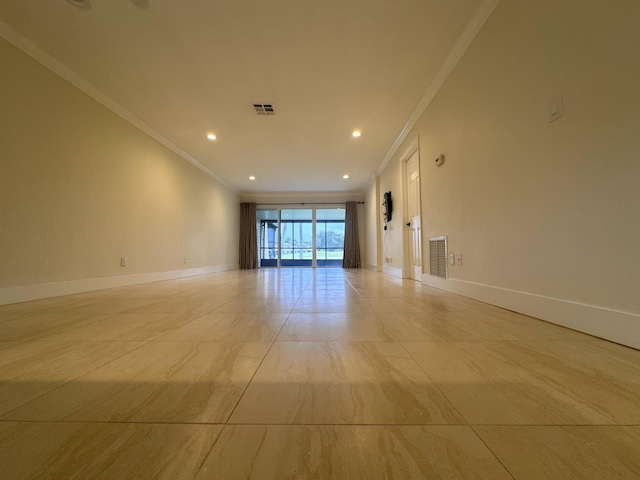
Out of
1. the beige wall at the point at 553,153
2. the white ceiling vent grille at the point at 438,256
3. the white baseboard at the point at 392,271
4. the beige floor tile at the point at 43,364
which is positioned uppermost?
the beige wall at the point at 553,153

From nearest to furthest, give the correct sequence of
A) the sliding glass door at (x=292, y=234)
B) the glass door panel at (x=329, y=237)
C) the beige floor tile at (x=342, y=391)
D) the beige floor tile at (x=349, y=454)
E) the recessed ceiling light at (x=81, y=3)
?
the beige floor tile at (x=349, y=454) → the beige floor tile at (x=342, y=391) → the recessed ceiling light at (x=81, y=3) → the sliding glass door at (x=292, y=234) → the glass door panel at (x=329, y=237)

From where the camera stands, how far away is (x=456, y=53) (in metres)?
2.57

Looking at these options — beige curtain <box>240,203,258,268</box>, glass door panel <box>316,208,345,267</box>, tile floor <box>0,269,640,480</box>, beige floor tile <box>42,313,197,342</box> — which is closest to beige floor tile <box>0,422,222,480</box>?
tile floor <box>0,269,640,480</box>

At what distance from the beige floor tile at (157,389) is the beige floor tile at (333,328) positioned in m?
0.26

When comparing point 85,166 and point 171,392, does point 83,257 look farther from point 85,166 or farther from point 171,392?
point 171,392

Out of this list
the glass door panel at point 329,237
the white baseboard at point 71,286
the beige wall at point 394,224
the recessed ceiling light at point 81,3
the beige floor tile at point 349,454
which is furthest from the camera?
the glass door panel at point 329,237

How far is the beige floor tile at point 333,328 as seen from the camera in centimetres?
124

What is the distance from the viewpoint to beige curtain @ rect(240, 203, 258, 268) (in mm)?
8523

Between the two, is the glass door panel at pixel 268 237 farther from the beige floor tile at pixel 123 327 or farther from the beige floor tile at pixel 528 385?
the beige floor tile at pixel 528 385

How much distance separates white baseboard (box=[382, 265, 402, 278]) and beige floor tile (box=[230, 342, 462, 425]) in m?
3.90

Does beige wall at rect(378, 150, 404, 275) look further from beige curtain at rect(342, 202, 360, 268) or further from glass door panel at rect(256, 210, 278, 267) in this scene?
glass door panel at rect(256, 210, 278, 267)

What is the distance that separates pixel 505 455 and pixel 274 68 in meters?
3.31

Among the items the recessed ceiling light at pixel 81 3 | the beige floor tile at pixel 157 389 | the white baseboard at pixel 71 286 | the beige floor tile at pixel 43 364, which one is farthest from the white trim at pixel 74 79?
A: the beige floor tile at pixel 157 389

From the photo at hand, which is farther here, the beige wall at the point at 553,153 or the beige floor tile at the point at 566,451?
the beige wall at the point at 553,153
